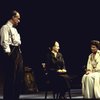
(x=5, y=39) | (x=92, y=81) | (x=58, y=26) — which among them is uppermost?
(x=58, y=26)

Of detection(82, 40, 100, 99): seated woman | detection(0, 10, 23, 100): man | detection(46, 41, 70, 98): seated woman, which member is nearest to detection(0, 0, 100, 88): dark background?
detection(46, 41, 70, 98): seated woman

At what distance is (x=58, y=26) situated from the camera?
11.7 metres

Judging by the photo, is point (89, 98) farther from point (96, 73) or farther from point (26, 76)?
point (26, 76)

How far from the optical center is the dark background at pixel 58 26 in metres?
11.4

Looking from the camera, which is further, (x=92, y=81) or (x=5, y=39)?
(x=92, y=81)

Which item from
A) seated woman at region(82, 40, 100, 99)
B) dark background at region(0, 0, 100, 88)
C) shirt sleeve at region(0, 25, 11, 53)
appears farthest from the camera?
dark background at region(0, 0, 100, 88)

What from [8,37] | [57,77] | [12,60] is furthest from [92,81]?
[8,37]

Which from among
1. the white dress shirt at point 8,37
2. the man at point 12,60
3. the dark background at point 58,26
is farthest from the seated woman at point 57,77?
the dark background at point 58,26

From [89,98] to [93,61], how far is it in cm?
78

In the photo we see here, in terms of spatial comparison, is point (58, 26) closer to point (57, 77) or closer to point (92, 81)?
point (57, 77)

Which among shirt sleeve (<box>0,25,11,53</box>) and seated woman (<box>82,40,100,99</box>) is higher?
shirt sleeve (<box>0,25,11,53</box>)

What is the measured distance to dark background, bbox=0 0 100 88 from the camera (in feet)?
37.6

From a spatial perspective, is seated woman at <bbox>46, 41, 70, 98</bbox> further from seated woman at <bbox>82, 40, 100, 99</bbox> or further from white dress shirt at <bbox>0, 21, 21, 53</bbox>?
white dress shirt at <bbox>0, 21, 21, 53</bbox>

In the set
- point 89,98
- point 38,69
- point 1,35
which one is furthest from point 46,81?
point 38,69
